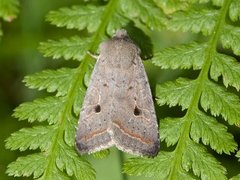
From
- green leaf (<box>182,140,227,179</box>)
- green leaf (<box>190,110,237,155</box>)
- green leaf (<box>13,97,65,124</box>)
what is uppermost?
green leaf (<box>13,97,65,124</box>)

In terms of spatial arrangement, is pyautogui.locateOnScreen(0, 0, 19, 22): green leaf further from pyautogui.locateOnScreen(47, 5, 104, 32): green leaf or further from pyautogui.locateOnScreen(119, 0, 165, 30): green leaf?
pyautogui.locateOnScreen(119, 0, 165, 30): green leaf

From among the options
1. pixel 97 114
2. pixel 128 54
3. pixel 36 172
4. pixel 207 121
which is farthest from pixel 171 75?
pixel 36 172

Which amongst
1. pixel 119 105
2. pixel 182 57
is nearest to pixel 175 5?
pixel 182 57

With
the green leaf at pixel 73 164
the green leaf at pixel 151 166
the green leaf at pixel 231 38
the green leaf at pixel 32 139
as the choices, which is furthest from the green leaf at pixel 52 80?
the green leaf at pixel 231 38

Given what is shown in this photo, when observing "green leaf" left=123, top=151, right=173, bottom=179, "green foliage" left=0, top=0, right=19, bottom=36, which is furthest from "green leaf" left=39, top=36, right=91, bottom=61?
"green leaf" left=123, top=151, right=173, bottom=179

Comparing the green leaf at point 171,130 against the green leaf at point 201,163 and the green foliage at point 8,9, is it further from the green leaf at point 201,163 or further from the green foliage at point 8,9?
the green foliage at point 8,9

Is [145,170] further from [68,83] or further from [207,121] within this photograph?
[68,83]
